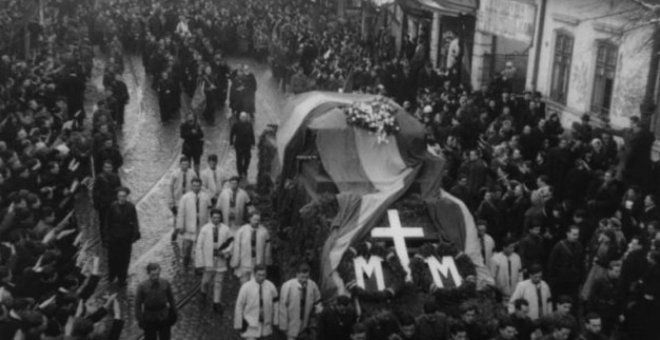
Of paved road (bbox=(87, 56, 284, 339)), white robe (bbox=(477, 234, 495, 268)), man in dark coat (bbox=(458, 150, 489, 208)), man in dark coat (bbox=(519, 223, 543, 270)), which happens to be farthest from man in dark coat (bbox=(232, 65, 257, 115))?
man in dark coat (bbox=(519, 223, 543, 270))

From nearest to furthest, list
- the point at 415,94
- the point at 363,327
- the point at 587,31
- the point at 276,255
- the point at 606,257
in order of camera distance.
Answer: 1. the point at 363,327
2. the point at 606,257
3. the point at 276,255
4. the point at 587,31
5. the point at 415,94

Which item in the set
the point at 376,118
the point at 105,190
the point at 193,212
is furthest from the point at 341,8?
the point at 193,212

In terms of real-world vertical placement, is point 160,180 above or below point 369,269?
below

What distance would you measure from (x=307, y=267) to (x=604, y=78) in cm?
1262

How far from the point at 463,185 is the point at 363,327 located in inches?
234

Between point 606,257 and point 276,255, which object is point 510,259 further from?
point 276,255

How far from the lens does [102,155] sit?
18000 mm

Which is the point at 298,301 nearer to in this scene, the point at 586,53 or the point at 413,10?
the point at 586,53

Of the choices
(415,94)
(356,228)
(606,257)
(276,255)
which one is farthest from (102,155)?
(415,94)

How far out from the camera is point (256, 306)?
1202 centimetres

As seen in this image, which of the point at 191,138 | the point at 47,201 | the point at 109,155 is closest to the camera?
the point at 47,201

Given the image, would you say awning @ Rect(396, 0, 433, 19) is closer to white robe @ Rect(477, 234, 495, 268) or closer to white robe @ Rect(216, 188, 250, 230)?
white robe @ Rect(216, 188, 250, 230)

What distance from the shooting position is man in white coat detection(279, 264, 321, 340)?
1219 centimetres

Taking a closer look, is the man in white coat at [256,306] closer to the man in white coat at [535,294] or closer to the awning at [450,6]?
the man in white coat at [535,294]
